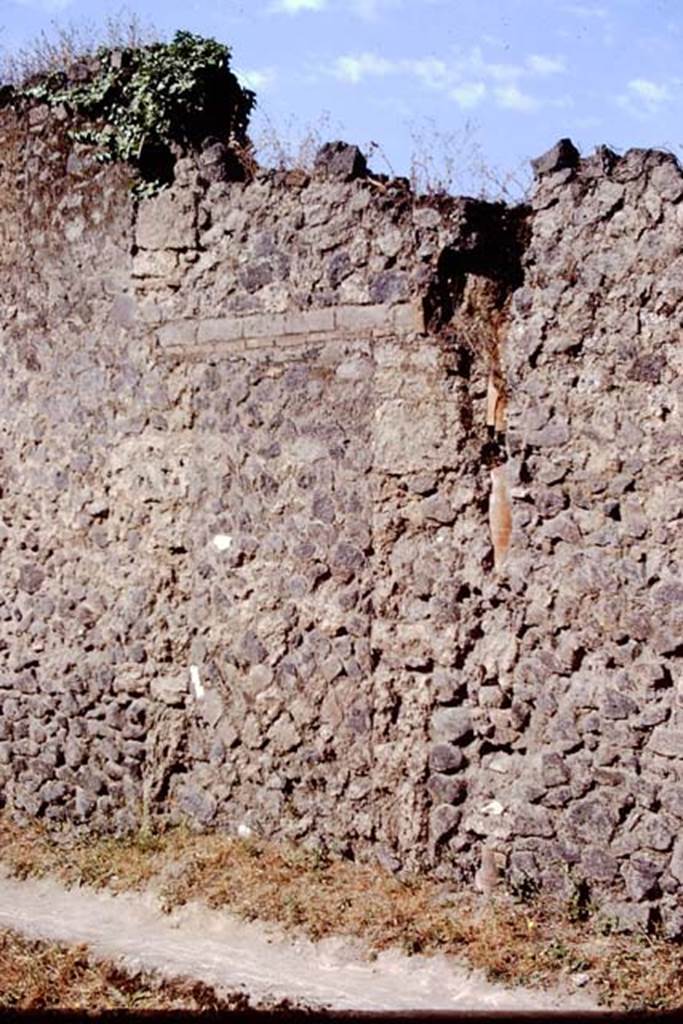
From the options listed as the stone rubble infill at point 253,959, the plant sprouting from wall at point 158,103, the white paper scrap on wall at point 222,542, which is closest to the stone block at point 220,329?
the plant sprouting from wall at point 158,103

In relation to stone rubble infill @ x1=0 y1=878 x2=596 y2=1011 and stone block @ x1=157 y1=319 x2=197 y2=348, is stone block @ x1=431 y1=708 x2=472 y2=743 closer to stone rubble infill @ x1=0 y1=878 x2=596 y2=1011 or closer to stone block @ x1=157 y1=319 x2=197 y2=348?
stone rubble infill @ x1=0 y1=878 x2=596 y2=1011

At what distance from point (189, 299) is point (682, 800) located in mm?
4165

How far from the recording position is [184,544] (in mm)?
8203

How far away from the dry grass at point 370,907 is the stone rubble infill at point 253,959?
0.10 metres

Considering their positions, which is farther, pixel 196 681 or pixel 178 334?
pixel 178 334

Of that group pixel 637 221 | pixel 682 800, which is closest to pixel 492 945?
pixel 682 800

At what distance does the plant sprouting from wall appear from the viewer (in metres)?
8.42

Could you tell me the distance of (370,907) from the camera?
22.7ft

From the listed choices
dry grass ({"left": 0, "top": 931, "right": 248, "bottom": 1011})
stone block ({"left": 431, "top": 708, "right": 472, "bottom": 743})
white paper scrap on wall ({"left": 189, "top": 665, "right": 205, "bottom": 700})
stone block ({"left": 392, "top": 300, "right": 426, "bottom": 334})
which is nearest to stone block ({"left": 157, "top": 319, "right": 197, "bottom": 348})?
stone block ({"left": 392, "top": 300, "right": 426, "bottom": 334})

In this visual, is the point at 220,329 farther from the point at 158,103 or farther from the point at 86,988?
the point at 86,988

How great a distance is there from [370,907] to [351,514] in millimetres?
2144

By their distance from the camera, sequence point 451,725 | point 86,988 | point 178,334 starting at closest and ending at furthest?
point 86,988 < point 451,725 < point 178,334

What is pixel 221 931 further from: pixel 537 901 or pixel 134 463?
pixel 134 463

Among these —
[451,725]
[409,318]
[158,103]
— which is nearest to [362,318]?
[409,318]
